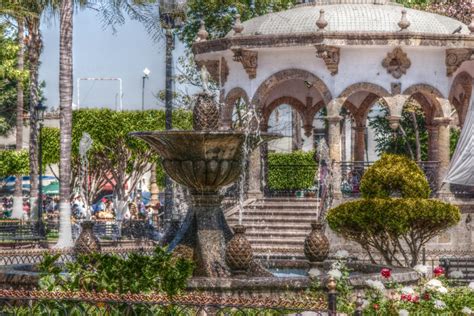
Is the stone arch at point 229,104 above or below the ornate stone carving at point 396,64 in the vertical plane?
below

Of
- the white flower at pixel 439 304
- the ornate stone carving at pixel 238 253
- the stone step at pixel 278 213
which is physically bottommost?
the white flower at pixel 439 304

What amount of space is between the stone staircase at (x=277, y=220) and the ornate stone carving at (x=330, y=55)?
2799 millimetres

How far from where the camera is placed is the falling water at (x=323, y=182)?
24250mm

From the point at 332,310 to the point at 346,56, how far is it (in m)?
16.2

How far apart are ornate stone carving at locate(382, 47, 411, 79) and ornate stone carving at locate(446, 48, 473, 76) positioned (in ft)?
2.76

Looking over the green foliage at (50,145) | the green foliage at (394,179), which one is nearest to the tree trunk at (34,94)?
the green foliage at (50,145)

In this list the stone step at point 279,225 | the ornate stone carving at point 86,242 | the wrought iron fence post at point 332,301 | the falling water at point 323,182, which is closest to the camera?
the wrought iron fence post at point 332,301

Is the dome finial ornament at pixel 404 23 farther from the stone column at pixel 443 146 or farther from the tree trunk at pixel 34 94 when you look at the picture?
the tree trunk at pixel 34 94

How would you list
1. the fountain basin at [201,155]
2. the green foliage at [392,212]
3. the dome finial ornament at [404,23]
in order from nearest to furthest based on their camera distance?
1. the fountain basin at [201,155]
2. the green foliage at [392,212]
3. the dome finial ornament at [404,23]

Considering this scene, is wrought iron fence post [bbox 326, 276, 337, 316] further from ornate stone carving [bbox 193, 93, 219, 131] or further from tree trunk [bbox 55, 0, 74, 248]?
tree trunk [bbox 55, 0, 74, 248]

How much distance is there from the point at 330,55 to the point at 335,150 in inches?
77.1

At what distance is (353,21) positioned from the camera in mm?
24516

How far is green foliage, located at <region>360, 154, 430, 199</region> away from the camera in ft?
63.3

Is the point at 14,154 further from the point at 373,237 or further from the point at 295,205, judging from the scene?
the point at 373,237
